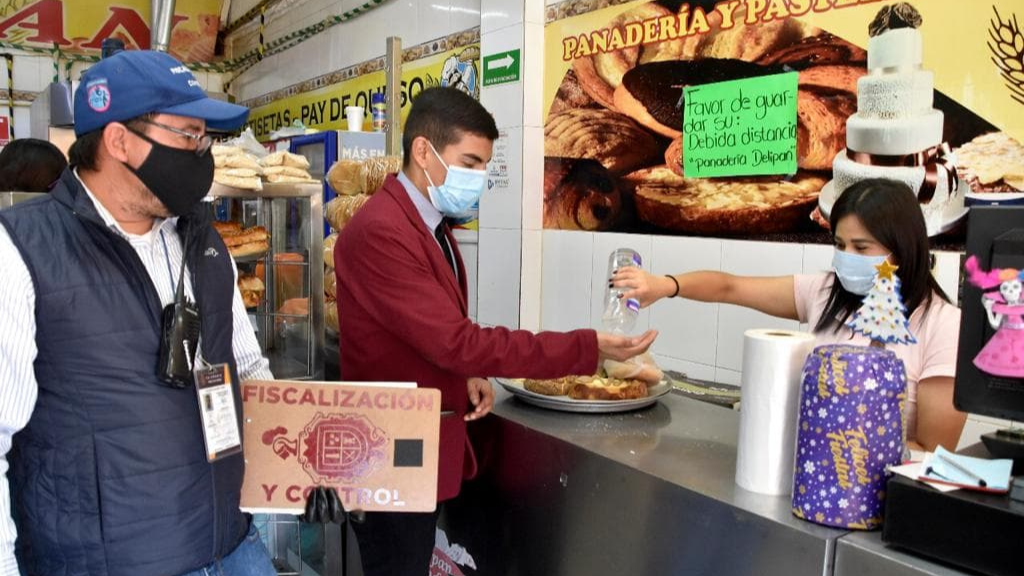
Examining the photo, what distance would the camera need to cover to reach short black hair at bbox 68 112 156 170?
1485 mm

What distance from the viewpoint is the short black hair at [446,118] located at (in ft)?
6.69

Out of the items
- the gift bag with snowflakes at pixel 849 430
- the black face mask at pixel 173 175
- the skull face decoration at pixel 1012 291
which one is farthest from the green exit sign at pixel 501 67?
the skull face decoration at pixel 1012 291

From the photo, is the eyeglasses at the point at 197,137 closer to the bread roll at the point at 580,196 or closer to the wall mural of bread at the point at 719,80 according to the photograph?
the wall mural of bread at the point at 719,80

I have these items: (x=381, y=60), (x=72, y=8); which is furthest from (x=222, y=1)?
(x=381, y=60)

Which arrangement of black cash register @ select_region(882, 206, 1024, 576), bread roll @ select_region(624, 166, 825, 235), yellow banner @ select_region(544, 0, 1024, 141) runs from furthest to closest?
bread roll @ select_region(624, 166, 825, 235)
yellow banner @ select_region(544, 0, 1024, 141)
black cash register @ select_region(882, 206, 1024, 576)

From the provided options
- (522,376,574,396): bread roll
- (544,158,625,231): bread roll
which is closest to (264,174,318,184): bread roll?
(544,158,625,231): bread roll

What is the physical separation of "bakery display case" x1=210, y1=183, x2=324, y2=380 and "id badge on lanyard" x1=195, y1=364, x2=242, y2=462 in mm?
1768

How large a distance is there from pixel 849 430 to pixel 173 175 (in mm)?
1312

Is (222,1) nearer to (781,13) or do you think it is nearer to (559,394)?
(781,13)

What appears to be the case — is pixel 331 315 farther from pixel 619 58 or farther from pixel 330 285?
pixel 619 58

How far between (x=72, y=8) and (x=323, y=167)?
4424 millimetres

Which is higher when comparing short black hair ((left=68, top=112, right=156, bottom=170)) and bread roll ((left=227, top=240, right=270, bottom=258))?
short black hair ((left=68, top=112, right=156, bottom=170))

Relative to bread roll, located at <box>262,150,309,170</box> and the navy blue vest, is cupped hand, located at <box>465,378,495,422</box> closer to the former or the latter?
the navy blue vest

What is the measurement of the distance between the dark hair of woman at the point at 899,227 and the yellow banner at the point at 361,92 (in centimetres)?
294
